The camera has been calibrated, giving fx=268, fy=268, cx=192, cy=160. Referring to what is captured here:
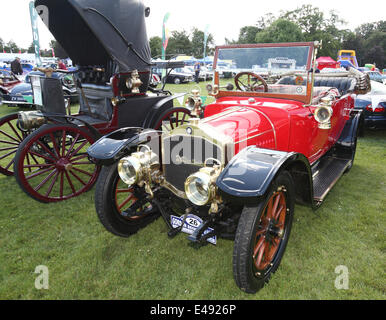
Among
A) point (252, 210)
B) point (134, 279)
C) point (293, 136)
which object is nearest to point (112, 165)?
point (134, 279)

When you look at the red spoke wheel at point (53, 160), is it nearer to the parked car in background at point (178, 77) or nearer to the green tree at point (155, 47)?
the parked car in background at point (178, 77)

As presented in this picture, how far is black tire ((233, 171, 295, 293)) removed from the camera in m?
1.82

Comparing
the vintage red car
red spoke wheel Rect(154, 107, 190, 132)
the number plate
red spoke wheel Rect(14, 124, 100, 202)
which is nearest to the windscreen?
the vintage red car

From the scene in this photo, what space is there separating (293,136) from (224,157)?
113 centimetres

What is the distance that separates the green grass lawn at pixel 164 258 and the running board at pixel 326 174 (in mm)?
294

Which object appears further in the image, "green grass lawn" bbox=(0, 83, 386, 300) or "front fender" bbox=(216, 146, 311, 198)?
"green grass lawn" bbox=(0, 83, 386, 300)

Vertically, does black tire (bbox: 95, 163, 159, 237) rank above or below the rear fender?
below

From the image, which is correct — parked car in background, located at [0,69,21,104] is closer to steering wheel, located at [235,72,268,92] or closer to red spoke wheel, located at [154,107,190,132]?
red spoke wheel, located at [154,107,190,132]

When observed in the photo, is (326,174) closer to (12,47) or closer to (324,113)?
(324,113)

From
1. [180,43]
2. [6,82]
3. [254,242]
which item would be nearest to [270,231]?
[254,242]

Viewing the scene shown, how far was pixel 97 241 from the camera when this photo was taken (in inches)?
109

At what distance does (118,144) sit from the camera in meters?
2.57

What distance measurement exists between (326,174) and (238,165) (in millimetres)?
2365
